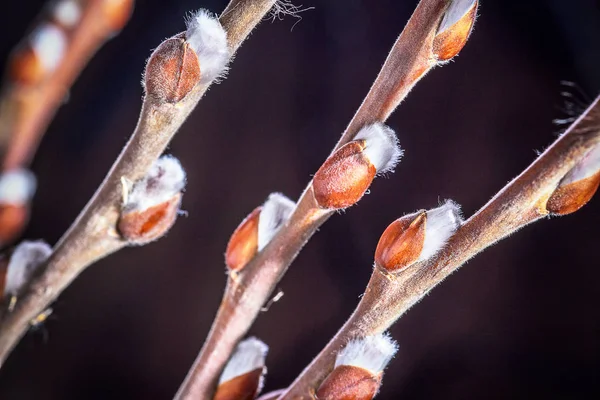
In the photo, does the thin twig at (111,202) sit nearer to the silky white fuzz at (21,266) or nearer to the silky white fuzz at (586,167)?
the silky white fuzz at (21,266)

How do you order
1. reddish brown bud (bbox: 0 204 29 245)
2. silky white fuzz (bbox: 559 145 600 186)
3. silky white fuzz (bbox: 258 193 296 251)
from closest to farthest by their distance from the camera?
silky white fuzz (bbox: 559 145 600 186) → silky white fuzz (bbox: 258 193 296 251) → reddish brown bud (bbox: 0 204 29 245)

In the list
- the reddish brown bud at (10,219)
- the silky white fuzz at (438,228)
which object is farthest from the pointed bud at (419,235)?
the reddish brown bud at (10,219)

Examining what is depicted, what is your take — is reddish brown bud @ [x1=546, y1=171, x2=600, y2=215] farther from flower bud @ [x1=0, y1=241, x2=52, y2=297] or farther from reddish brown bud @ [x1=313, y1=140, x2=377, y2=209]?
flower bud @ [x1=0, y1=241, x2=52, y2=297]

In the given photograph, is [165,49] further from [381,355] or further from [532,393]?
[532,393]

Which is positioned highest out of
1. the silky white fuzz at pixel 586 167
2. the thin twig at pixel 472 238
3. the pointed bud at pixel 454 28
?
the pointed bud at pixel 454 28

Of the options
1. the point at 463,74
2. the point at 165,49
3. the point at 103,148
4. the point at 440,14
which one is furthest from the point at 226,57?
the point at 103,148

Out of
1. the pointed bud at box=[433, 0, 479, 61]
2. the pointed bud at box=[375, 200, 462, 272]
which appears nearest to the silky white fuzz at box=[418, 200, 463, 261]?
the pointed bud at box=[375, 200, 462, 272]
